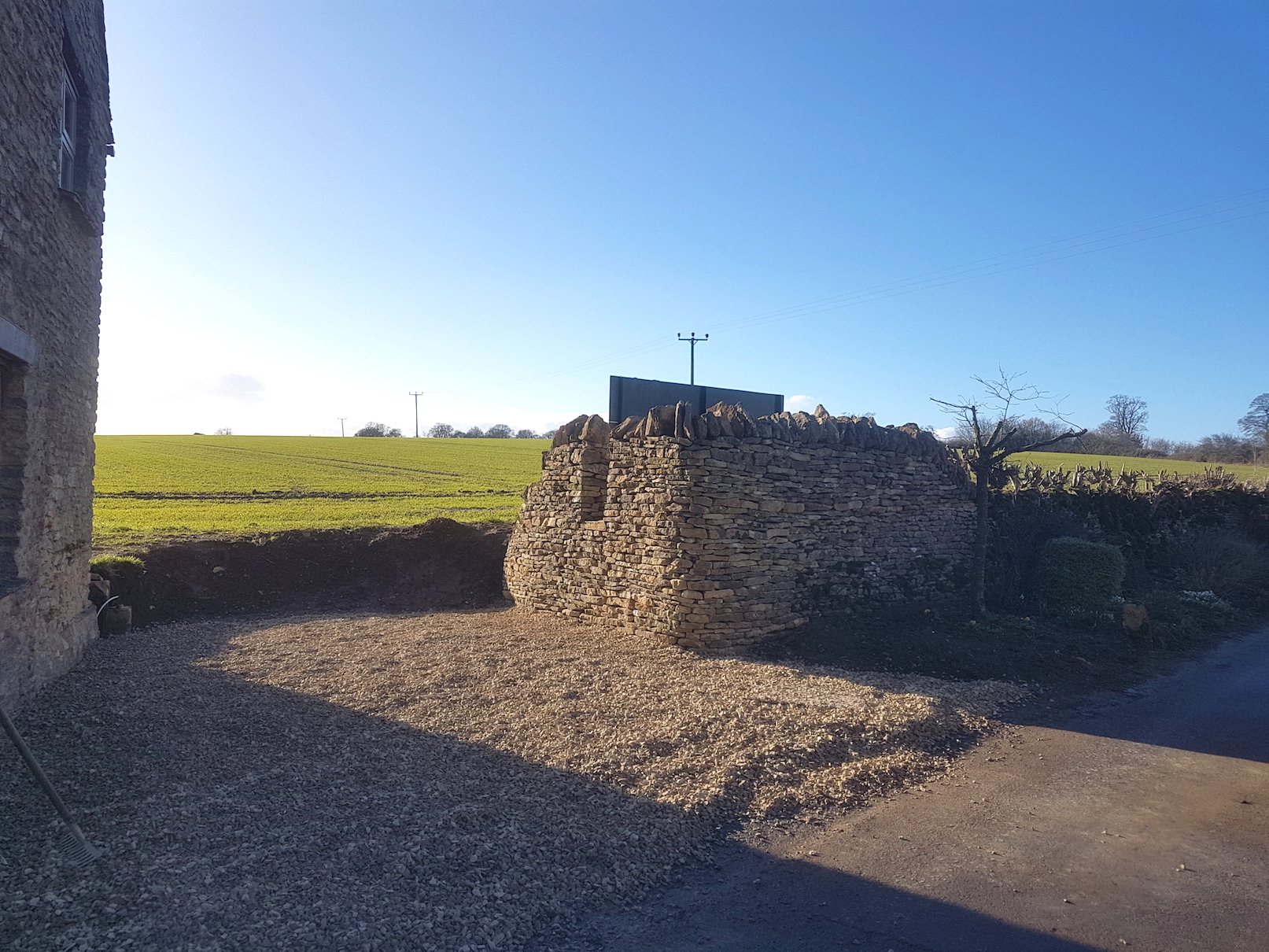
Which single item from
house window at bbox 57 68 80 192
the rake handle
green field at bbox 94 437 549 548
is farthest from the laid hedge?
house window at bbox 57 68 80 192

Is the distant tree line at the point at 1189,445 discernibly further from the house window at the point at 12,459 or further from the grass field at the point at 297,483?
the house window at the point at 12,459

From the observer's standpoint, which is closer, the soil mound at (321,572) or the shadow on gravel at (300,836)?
the shadow on gravel at (300,836)

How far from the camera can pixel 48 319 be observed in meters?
7.14

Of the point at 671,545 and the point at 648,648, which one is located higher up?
the point at 671,545

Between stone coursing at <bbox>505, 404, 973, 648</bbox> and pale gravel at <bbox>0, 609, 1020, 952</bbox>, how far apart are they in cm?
84

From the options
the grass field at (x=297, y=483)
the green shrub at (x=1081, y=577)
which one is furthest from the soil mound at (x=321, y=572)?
the green shrub at (x=1081, y=577)

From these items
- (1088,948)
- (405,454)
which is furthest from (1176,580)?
(405,454)

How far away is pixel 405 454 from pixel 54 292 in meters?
37.7

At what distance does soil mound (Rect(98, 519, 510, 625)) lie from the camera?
39.1 feet

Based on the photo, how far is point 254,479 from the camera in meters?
28.5

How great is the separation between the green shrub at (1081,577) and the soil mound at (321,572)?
8921mm

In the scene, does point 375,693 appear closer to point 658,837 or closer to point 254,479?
point 658,837

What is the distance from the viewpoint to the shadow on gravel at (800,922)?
374 centimetres

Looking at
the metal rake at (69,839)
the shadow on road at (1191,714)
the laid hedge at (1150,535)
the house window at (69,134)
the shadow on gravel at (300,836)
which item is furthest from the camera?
the laid hedge at (1150,535)
